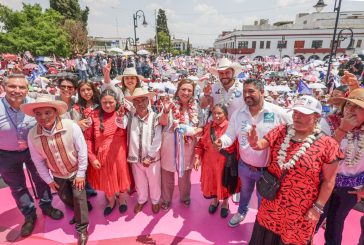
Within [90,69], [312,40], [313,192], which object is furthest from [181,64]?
[312,40]

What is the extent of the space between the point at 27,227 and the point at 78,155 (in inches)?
50.1

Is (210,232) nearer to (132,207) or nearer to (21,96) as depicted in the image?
(132,207)

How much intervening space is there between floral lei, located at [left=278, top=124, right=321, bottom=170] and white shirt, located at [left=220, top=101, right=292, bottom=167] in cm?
50

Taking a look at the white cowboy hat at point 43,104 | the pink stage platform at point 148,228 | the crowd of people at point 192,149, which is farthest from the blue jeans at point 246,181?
the white cowboy hat at point 43,104

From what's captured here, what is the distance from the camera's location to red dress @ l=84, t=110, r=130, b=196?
2.85 meters

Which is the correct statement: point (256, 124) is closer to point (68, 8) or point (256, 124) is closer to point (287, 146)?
point (287, 146)

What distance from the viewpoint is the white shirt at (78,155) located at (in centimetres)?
256

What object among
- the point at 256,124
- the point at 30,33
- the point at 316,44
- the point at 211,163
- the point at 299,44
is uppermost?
the point at 299,44

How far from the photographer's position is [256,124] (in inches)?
99.1

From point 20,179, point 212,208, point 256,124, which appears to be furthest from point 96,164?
point 256,124

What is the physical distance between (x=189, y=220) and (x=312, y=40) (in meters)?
49.6

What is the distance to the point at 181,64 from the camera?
18953mm

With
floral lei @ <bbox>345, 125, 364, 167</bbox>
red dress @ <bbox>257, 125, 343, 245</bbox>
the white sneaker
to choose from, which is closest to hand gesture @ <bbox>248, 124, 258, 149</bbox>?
red dress @ <bbox>257, 125, 343, 245</bbox>

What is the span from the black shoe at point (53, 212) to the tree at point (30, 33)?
23475 mm
